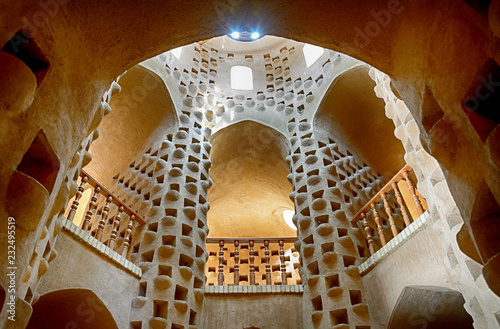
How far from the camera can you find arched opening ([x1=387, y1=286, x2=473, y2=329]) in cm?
547

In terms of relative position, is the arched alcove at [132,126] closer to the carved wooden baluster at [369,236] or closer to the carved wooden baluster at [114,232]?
the carved wooden baluster at [114,232]

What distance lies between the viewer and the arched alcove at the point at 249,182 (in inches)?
404

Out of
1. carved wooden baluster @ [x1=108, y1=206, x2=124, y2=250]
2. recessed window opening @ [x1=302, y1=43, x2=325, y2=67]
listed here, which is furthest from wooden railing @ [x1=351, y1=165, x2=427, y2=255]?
recessed window opening @ [x1=302, y1=43, x2=325, y2=67]

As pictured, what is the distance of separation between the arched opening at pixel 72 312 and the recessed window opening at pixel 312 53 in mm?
7880

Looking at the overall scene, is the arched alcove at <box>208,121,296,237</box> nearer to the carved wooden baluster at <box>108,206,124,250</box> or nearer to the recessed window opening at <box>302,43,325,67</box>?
the recessed window opening at <box>302,43,325,67</box>

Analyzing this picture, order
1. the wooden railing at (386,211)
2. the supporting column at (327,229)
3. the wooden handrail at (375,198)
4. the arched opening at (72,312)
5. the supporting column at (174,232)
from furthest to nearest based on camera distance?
the supporting column at (327,229) < the wooden handrail at (375,198) < the supporting column at (174,232) < the wooden railing at (386,211) < the arched opening at (72,312)

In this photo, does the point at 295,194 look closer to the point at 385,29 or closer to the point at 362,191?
the point at 362,191

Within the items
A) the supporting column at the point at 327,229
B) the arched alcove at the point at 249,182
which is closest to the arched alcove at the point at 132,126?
the arched alcove at the point at 249,182

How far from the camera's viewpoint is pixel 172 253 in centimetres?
666

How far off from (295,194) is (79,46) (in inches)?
246

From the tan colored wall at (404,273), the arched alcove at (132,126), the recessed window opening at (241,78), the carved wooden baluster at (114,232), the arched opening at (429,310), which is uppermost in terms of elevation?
the recessed window opening at (241,78)

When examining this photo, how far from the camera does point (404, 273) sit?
5.48 metres

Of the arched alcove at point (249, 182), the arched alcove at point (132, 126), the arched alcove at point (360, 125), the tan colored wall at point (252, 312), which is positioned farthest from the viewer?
the arched alcove at point (249, 182)

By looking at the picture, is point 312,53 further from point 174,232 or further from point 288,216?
point 174,232
